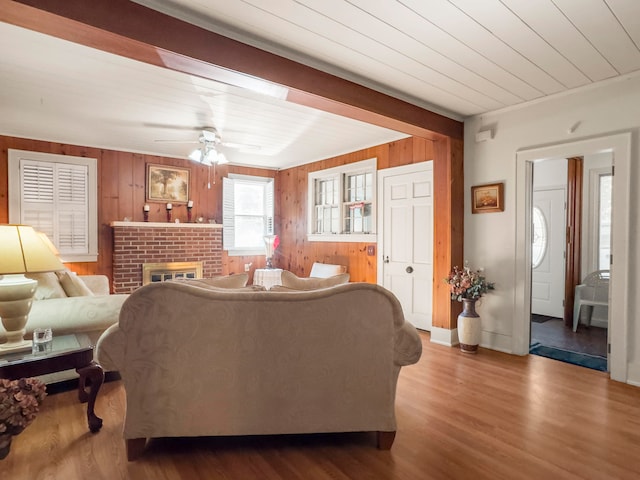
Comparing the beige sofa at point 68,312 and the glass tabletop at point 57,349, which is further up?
the beige sofa at point 68,312

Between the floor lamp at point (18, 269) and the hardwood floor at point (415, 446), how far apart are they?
0.61 m

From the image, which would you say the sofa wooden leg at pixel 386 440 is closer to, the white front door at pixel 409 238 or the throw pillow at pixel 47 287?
the white front door at pixel 409 238

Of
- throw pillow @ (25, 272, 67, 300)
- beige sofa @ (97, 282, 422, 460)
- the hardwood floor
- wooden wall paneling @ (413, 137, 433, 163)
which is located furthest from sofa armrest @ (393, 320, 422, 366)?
wooden wall paneling @ (413, 137, 433, 163)

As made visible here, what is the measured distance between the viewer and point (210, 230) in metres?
5.96

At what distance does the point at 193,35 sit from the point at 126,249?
3876 mm

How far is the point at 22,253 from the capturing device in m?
2.01

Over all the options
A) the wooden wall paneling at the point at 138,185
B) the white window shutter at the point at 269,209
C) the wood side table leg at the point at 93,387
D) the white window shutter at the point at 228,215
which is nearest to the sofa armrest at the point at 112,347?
the wood side table leg at the point at 93,387

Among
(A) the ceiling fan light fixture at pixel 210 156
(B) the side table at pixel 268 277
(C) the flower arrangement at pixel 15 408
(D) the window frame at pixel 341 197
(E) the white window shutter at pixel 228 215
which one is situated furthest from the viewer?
(E) the white window shutter at pixel 228 215

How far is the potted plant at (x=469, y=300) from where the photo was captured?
3678mm

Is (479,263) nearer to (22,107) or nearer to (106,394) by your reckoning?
(106,394)

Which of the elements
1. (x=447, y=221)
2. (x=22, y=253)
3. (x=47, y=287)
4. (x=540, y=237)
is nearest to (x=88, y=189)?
(x=47, y=287)

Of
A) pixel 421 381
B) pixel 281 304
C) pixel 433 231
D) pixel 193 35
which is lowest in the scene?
pixel 421 381

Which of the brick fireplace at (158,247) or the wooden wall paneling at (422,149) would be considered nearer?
the wooden wall paneling at (422,149)

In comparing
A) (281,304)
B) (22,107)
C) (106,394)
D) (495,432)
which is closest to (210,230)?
(22,107)
